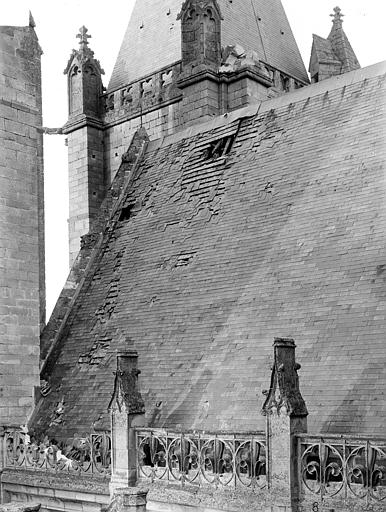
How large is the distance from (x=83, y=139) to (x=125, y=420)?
49.6 feet

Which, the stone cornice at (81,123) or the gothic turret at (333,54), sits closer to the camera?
the stone cornice at (81,123)

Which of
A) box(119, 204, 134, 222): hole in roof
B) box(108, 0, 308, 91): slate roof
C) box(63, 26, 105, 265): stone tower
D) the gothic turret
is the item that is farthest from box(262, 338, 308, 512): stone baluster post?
the gothic turret

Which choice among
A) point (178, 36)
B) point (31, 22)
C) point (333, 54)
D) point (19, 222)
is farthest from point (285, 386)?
point (333, 54)

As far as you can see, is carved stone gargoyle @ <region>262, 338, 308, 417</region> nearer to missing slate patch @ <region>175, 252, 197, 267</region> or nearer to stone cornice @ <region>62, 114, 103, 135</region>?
missing slate patch @ <region>175, 252, 197, 267</region>

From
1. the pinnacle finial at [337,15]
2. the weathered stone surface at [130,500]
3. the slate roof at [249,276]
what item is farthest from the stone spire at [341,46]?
the weathered stone surface at [130,500]

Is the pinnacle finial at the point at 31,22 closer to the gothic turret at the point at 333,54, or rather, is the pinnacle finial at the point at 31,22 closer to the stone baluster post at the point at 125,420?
the stone baluster post at the point at 125,420

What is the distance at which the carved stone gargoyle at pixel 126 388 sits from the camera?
12945 millimetres

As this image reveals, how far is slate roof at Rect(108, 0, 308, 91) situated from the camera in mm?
25406

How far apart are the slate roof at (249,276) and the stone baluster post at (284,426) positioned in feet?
2.66

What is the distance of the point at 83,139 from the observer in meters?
26.2

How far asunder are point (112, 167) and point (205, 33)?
5705 mm

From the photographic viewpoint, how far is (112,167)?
2581cm

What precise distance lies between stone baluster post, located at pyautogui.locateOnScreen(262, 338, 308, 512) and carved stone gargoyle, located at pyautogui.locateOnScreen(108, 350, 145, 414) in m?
3.08

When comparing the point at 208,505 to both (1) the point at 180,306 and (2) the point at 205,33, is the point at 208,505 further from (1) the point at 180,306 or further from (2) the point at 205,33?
(2) the point at 205,33
